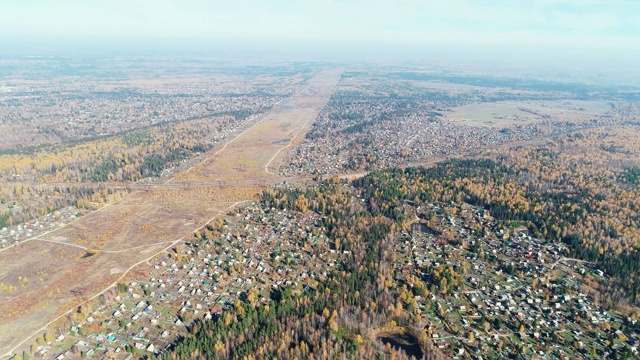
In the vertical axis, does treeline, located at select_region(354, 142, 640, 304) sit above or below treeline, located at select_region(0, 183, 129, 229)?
above

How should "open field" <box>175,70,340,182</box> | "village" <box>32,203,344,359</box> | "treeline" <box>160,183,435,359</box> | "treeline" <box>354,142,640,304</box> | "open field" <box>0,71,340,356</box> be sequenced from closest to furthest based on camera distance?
"treeline" <box>160,183,435,359</box> < "village" <box>32,203,344,359</box> < "open field" <box>0,71,340,356</box> < "treeline" <box>354,142,640,304</box> < "open field" <box>175,70,340,182</box>

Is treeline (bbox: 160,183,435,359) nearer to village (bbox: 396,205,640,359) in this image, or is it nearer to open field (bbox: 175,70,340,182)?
village (bbox: 396,205,640,359)

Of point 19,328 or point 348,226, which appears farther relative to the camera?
point 348,226

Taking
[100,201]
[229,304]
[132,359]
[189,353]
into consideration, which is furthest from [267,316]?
[100,201]

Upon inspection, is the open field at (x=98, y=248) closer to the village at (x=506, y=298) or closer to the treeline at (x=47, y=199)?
the treeline at (x=47, y=199)

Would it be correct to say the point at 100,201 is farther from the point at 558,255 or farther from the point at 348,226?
the point at 558,255

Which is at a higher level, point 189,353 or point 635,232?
point 635,232

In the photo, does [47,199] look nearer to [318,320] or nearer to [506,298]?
[318,320]

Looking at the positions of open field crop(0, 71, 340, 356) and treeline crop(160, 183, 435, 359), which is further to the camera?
open field crop(0, 71, 340, 356)

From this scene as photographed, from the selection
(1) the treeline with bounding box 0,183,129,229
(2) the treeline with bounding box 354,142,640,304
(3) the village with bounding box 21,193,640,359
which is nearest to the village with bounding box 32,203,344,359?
(3) the village with bounding box 21,193,640,359
